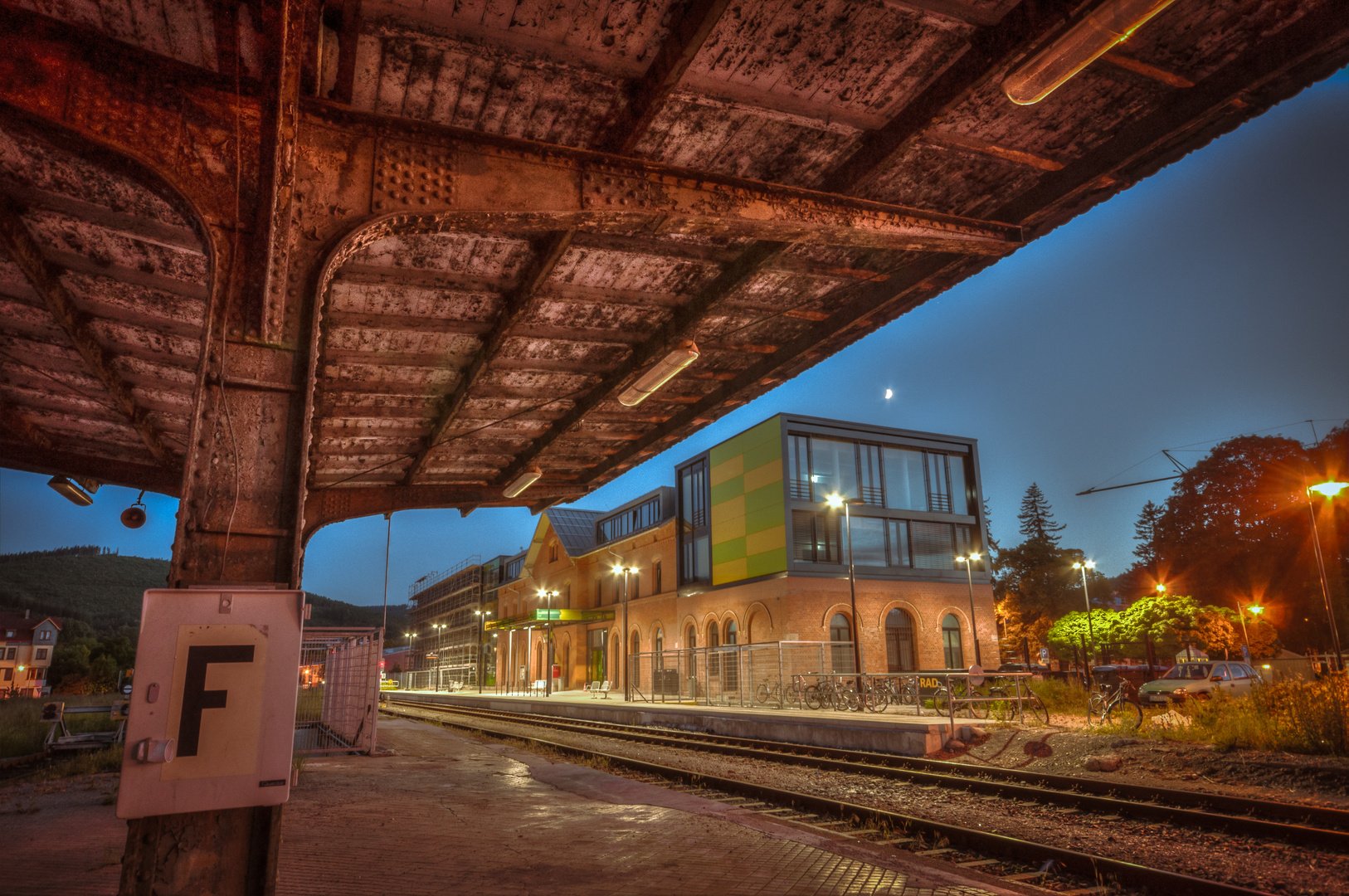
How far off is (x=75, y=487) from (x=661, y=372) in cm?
1184

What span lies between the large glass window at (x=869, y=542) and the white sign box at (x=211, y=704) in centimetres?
2977

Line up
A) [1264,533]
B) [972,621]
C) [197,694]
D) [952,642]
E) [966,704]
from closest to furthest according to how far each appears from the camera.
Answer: [197,694], [966,704], [972,621], [952,642], [1264,533]

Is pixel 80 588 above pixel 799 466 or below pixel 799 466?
above

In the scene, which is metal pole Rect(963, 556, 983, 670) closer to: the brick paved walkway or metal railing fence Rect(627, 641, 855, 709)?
metal railing fence Rect(627, 641, 855, 709)

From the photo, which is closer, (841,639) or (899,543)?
(841,639)

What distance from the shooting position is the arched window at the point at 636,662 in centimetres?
3819

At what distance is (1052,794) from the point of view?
9516mm

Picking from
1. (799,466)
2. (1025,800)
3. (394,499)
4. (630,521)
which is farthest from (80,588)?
(1025,800)

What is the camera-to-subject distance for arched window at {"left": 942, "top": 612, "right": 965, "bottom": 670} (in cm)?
3297

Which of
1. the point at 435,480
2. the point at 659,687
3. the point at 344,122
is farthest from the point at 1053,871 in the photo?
the point at 659,687

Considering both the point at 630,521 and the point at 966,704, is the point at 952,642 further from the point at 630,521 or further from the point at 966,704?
the point at 630,521

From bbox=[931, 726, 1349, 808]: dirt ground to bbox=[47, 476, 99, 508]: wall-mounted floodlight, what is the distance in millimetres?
16117

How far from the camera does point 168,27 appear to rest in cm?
421

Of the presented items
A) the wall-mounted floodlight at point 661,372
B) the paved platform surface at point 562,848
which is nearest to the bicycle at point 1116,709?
the paved platform surface at point 562,848
